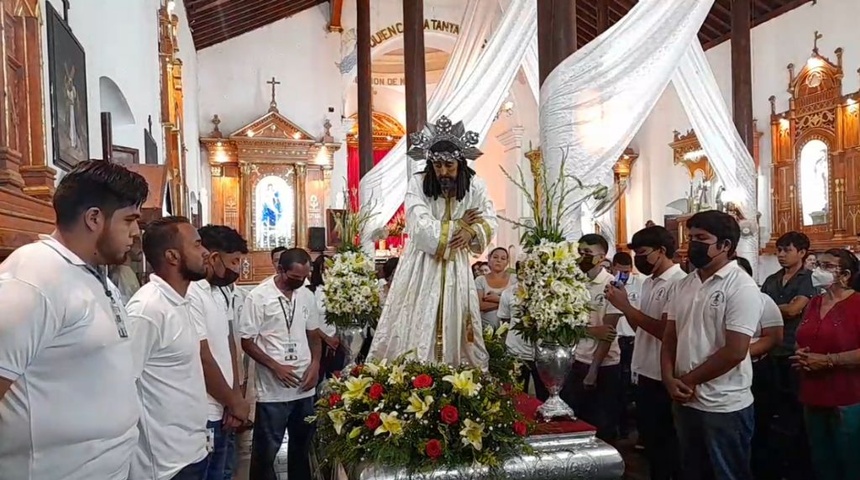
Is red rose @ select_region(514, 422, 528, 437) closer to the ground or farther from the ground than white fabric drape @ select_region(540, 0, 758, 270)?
closer to the ground

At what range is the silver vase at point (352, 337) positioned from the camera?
450cm

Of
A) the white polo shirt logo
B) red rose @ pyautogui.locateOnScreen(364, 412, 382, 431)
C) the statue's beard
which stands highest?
the statue's beard

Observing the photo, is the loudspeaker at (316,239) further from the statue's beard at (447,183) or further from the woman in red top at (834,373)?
the woman in red top at (834,373)

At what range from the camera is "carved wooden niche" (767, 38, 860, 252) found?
1033 cm

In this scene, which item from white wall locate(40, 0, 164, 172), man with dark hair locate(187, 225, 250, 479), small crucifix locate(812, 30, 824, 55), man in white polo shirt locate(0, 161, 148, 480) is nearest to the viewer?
man in white polo shirt locate(0, 161, 148, 480)

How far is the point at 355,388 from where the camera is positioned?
9.27 ft

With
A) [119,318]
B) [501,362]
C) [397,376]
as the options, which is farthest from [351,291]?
[119,318]

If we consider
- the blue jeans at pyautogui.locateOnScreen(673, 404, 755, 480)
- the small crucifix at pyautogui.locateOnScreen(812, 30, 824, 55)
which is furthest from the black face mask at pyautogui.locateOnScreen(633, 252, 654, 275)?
the small crucifix at pyautogui.locateOnScreen(812, 30, 824, 55)

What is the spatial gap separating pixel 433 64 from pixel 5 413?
1598 cm

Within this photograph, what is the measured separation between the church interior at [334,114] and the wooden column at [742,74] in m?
0.02

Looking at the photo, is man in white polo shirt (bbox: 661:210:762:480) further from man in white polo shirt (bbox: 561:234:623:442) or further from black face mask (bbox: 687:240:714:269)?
man in white polo shirt (bbox: 561:234:623:442)

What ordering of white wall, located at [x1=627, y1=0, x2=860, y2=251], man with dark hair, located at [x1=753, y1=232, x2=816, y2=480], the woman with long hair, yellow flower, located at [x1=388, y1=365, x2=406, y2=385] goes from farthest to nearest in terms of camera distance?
white wall, located at [x1=627, y1=0, x2=860, y2=251]
the woman with long hair
man with dark hair, located at [x1=753, y1=232, x2=816, y2=480]
yellow flower, located at [x1=388, y1=365, x2=406, y2=385]

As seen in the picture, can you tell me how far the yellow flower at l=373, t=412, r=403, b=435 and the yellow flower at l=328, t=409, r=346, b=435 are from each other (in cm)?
→ 17

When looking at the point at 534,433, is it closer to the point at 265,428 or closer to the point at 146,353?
the point at 146,353
